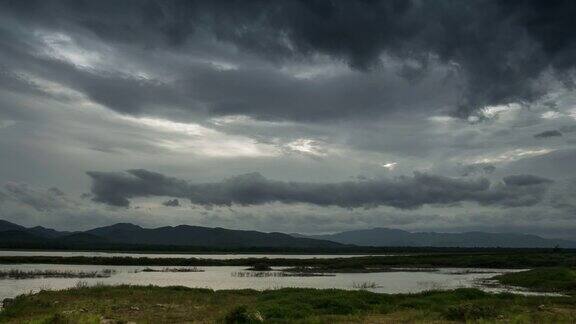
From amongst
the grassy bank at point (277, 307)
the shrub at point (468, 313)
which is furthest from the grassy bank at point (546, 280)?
the shrub at point (468, 313)

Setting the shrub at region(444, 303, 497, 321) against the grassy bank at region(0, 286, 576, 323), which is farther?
the shrub at region(444, 303, 497, 321)

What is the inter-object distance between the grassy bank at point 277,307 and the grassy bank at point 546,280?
20067mm

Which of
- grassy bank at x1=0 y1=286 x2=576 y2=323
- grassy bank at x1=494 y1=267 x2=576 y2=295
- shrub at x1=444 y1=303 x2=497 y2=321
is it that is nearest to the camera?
grassy bank at x1=0 y1=286 x2=576 y2=323

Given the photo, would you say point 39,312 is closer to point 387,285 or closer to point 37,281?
point 37,281

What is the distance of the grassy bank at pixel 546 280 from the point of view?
61969 millimetres

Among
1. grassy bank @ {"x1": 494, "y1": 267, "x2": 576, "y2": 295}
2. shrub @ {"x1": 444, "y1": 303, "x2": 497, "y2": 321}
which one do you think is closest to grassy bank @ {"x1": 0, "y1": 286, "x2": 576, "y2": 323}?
shrub @ {"x1": 444, "y1": 303, "x2": 497, "y2": 321}

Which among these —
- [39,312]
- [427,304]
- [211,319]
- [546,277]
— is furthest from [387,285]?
[39,312]

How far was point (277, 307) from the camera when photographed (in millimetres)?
35031

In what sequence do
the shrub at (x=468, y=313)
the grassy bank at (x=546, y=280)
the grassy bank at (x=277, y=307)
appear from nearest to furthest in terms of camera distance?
the grassy bank at (x=277, y=307)
the shrub at (x=468, y=313)
the grassy bank at (x=546, y=280)

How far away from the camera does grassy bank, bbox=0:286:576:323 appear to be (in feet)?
104

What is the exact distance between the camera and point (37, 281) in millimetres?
68125

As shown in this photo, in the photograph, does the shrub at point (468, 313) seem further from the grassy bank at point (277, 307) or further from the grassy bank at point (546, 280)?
the grassy bank at point (546, 280)

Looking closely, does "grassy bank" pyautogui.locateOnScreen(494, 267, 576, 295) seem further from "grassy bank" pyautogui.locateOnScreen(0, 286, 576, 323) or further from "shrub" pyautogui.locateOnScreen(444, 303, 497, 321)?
"shrub" pyautogui.locateOnScreen(444, 303, 497, 321)

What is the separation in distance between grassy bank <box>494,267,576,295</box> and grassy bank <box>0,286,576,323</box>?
20.1 meters
